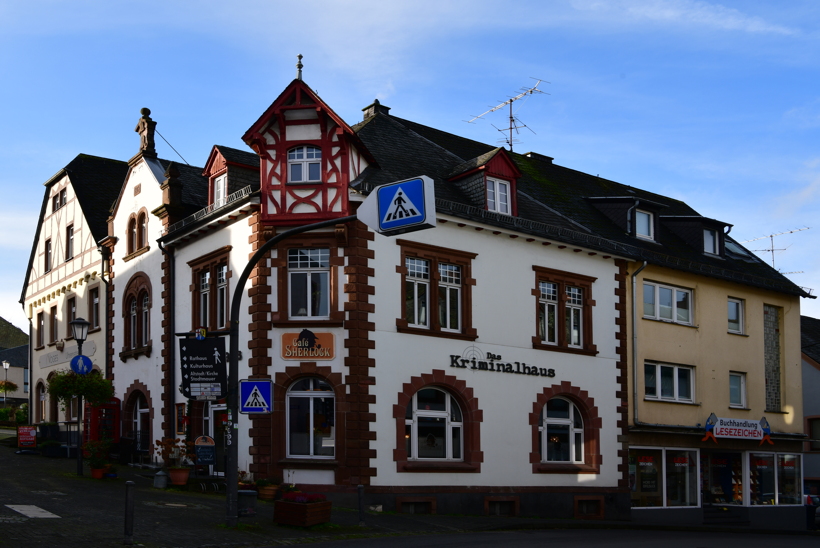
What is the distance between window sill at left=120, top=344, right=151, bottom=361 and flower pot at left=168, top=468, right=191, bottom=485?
265 inches

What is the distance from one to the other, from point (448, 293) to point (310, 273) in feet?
Result: 12.6

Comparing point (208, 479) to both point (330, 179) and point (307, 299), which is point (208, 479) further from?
point (330, 179)

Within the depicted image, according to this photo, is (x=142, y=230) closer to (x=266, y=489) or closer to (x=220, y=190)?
(x=220, y=190)

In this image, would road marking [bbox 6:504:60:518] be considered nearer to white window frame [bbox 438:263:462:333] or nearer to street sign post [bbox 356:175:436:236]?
street sign post [bbox 356:175:436:236]

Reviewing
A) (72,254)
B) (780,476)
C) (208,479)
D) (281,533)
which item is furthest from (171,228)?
(780,476)

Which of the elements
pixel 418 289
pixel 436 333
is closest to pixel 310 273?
pixel 418 289

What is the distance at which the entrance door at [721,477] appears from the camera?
32.4m

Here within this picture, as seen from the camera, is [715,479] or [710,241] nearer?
[715,479]

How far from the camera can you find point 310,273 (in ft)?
77.6

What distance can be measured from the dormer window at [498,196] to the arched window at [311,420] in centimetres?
736

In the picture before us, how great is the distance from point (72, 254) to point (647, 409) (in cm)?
2228

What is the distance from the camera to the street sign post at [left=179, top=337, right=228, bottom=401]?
17766 millimetres

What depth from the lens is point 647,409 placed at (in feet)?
97.7

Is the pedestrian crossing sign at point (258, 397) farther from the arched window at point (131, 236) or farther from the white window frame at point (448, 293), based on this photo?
the arched window at point (131, 236)
